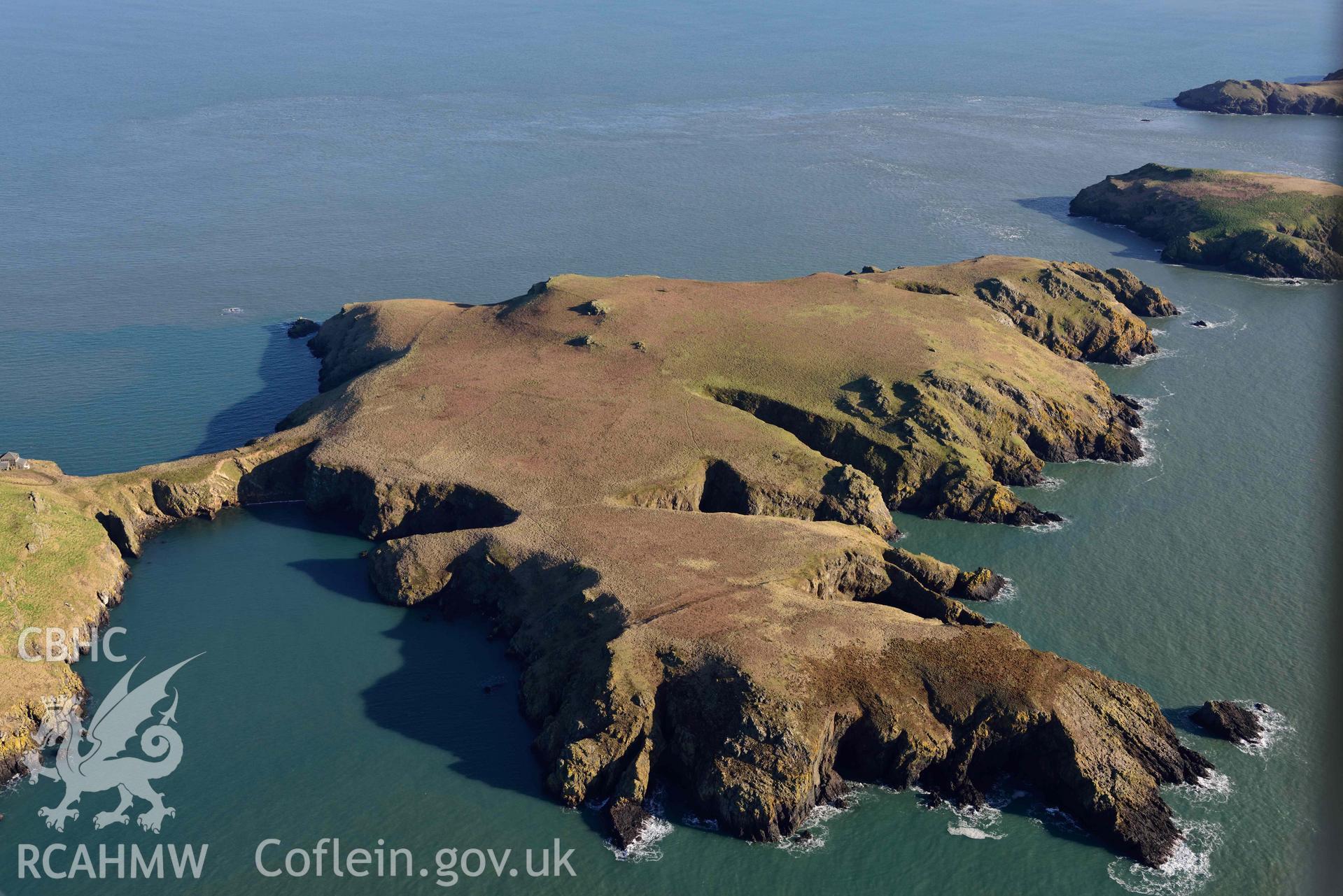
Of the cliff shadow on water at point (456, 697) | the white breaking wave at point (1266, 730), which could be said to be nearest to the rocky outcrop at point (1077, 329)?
the white breaking wave at point (1266, 730)

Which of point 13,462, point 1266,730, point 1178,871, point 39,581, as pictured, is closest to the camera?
point 1178,871

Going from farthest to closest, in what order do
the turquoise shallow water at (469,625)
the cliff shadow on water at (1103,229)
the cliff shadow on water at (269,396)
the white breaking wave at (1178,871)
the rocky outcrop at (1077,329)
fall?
the cliff shadow on water at (1103,229) → the rocky outcrop at (1077,329) → the cliff shadow on water at (269,396) → the turquoise shallow water at (469,625) → the white breaking wave at (1178,871)

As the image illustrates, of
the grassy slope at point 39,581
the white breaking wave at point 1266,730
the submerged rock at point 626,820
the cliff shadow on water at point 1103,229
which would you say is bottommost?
the submerged rock at point 626,820

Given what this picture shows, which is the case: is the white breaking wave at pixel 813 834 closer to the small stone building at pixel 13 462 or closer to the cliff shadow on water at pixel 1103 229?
the small stone building at pixel 13 462

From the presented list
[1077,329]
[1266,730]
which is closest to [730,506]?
[1266,730]

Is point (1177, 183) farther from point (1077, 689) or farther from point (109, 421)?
point (109, 421)

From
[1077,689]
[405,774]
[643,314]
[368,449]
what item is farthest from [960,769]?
[643,314]

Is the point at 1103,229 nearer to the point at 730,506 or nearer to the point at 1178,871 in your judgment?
the point at 730,506

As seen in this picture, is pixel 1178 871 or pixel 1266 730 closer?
pixel 1178 871
